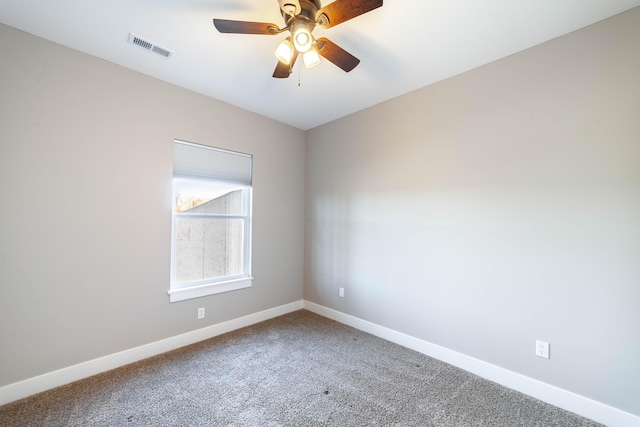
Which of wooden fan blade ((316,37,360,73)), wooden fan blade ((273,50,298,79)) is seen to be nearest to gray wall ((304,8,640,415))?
wooden fan blade ((316,37,360,73))

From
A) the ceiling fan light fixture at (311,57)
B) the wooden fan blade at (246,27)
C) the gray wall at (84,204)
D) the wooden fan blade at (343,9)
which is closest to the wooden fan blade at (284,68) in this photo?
the ceiling fan light fixture at (311,57)

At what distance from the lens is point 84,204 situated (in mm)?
2189

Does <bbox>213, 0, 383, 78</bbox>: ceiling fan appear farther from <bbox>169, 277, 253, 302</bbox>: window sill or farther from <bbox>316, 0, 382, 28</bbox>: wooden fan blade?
<bbox>169, 277, 253, 302</bbox>: window sill

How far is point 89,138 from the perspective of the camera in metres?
2.21

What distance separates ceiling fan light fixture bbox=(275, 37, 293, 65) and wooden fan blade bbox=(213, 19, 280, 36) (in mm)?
86

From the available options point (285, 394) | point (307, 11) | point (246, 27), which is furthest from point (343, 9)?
point (285, 394)

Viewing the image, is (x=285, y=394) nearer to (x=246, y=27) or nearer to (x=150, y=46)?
(x=246, y=27)

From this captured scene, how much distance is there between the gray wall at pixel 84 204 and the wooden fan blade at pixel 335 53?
5.70 feet

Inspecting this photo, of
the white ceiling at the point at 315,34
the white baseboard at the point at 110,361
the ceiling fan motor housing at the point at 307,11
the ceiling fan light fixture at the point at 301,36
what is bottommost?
the white baseboard at the point at 110,361

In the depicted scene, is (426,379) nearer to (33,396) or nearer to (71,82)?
(33,396)

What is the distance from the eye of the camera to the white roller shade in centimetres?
276

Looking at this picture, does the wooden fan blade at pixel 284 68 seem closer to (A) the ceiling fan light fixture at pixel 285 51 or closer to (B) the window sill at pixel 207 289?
(A) the ceiling fan light fixture at pixel 285 51

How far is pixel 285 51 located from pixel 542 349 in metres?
2.81

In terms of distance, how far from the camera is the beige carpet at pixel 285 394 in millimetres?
1745
